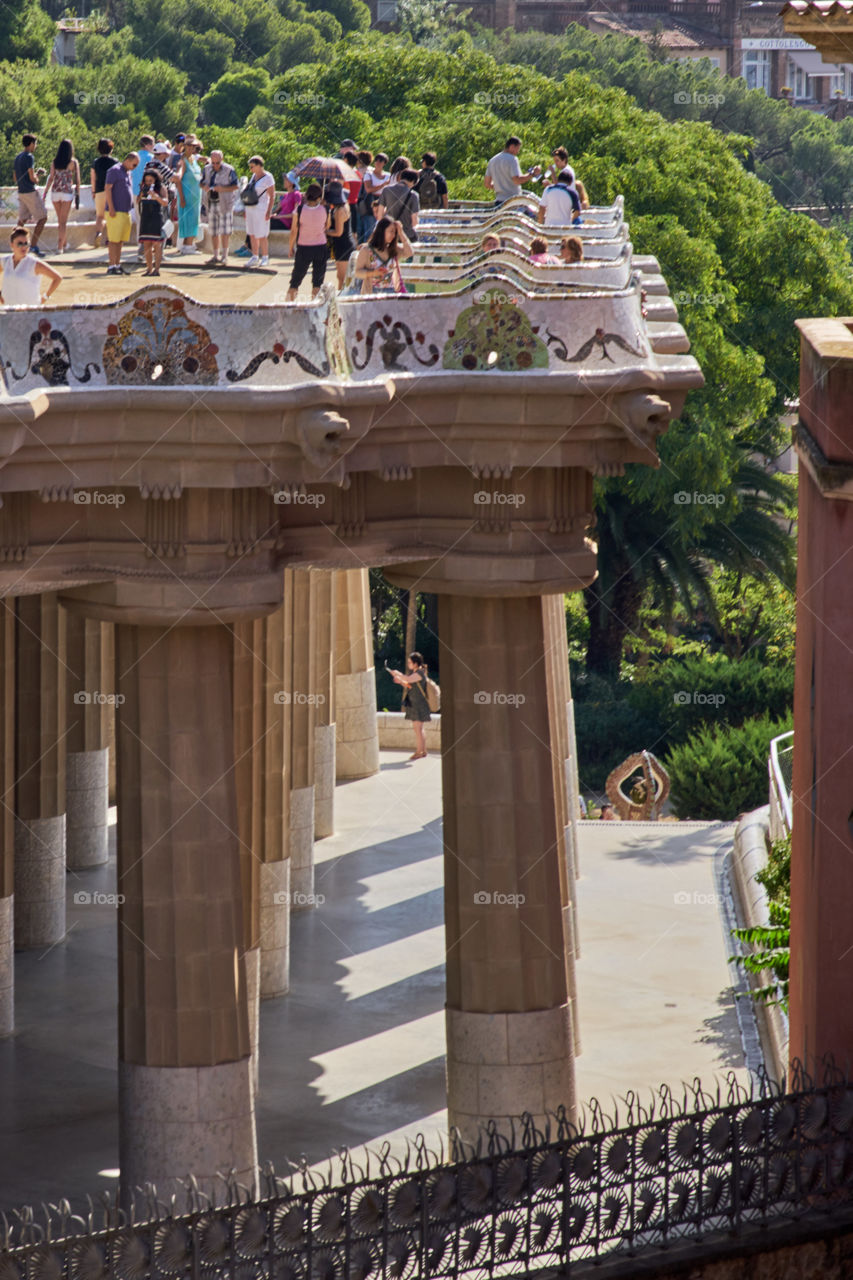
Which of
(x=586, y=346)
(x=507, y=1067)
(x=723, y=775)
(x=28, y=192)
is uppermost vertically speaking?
(x=28, y=192)

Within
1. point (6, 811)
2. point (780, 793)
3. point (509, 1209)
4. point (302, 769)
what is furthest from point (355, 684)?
point (509, 1209)

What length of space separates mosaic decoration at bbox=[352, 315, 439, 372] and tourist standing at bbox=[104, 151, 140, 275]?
791 cm

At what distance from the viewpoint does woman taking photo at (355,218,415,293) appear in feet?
86.5

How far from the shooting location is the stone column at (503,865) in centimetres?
2620

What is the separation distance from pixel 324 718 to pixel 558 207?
526 inches

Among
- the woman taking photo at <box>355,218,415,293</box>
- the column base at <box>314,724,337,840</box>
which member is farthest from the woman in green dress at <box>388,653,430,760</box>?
the woman taking photo at <box>355,218,415,293</box>

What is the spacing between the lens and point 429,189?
124 feet

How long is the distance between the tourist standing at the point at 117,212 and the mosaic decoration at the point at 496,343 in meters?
8.34

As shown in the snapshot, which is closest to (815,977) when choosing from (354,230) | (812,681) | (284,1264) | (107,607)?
(812,681)

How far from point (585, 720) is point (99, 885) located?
24921 millimetres

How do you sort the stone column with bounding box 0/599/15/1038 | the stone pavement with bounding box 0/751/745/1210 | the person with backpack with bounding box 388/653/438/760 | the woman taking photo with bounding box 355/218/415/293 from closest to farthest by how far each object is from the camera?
the woman taking photo with bounding box 355/218/415/293, the stone column with bounding box 0/599/15/1038, the stone pavement with bounding box 0/751/745/1210, the person with backpack with bounding box 388/653/438/760

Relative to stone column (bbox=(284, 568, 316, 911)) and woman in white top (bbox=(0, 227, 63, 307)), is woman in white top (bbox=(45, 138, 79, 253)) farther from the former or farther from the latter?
woman in white top (bbox=(0, 227, 63, 307))

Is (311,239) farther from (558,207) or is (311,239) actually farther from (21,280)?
(558,207)

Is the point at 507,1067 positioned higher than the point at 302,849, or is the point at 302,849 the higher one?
the point at 507,1067
